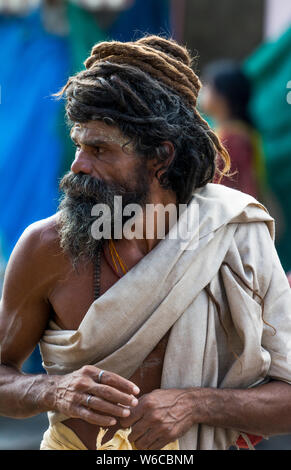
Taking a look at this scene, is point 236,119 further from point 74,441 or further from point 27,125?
point 74,441

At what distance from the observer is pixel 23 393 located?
265 cm

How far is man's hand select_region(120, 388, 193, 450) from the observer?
2.41m

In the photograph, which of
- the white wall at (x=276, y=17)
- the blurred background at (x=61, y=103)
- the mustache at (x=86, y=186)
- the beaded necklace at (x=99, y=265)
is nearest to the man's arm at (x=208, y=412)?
the beaded necklace at (x=99, y=265)

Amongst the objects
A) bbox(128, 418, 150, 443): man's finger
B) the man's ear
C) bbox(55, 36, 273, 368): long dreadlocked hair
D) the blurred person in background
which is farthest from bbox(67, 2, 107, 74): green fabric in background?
bbox(128, 418, 150, 443): man's finger

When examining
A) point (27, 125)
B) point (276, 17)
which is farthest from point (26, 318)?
point (276, 17)

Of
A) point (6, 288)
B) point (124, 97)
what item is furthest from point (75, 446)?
point (124, 97)

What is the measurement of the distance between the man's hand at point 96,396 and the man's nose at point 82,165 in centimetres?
71

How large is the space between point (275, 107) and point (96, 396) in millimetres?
4076

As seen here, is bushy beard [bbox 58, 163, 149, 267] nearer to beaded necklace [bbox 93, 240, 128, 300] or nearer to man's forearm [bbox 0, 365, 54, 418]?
beaded necklace [bbox 93, 240, 128, 300]

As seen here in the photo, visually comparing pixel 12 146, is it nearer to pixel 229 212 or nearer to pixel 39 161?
pixel 39 161

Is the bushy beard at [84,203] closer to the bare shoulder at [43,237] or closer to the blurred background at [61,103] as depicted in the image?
the bare shoulder at [43,237]

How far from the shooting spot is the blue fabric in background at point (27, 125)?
17.8ft

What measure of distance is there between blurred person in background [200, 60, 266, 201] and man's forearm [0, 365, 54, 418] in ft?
9.61
